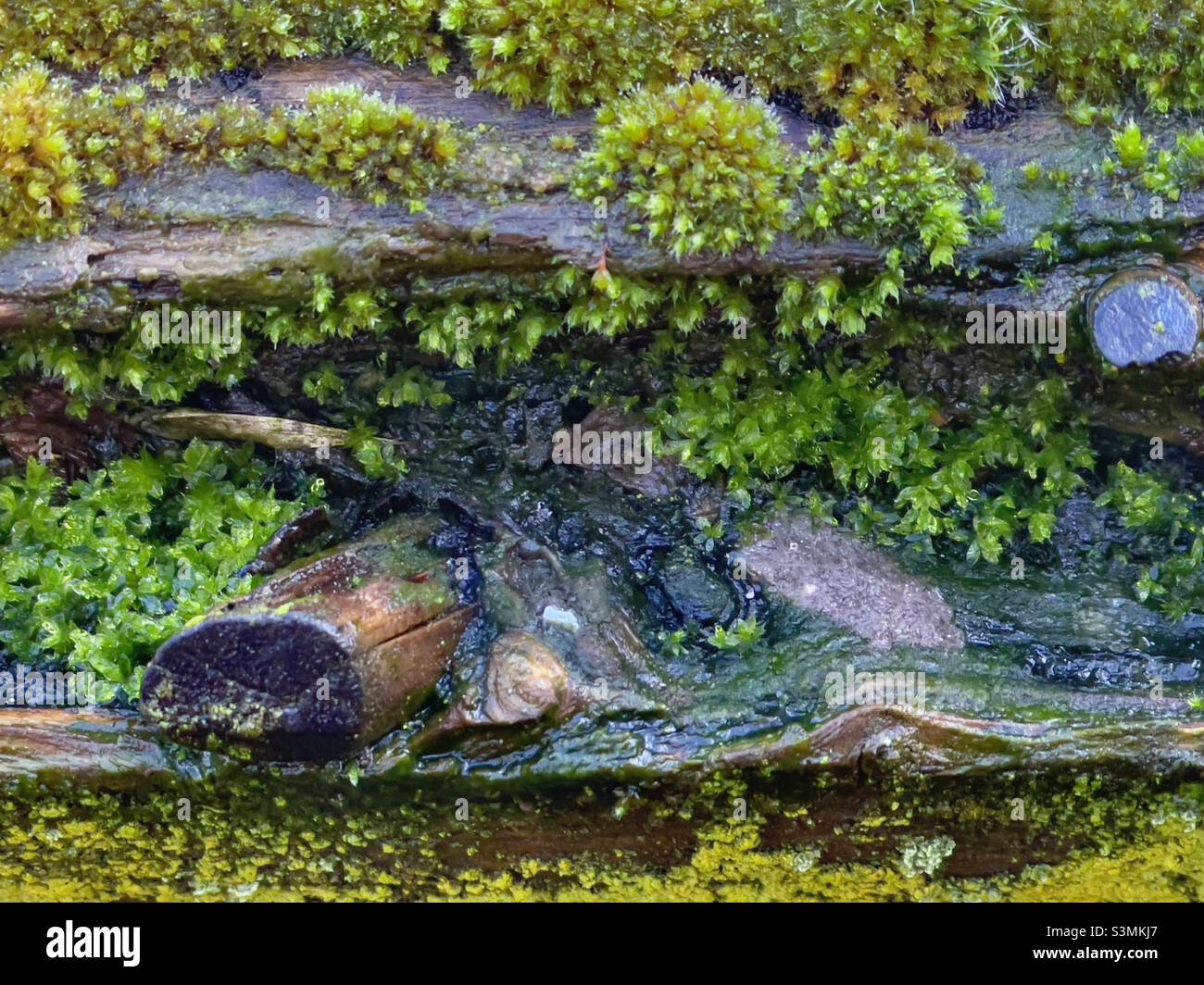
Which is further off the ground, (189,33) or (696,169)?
(189,33)

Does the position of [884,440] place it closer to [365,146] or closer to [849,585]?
[849,585]

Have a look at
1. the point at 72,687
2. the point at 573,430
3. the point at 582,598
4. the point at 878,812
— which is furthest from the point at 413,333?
the point at 878,812

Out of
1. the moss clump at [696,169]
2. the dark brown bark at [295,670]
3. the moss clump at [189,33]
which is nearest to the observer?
the dark brown bark at [295,670]

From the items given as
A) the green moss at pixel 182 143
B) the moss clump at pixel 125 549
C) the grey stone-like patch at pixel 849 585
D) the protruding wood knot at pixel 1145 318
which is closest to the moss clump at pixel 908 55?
the protruding wood knot at pixel 1145 318

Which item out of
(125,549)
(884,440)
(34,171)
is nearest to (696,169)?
(884,440)

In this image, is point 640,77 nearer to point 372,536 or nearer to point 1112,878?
point 372,536

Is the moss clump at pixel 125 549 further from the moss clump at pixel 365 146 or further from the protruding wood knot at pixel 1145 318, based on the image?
the protruding wood knot at pixel 1145 318
